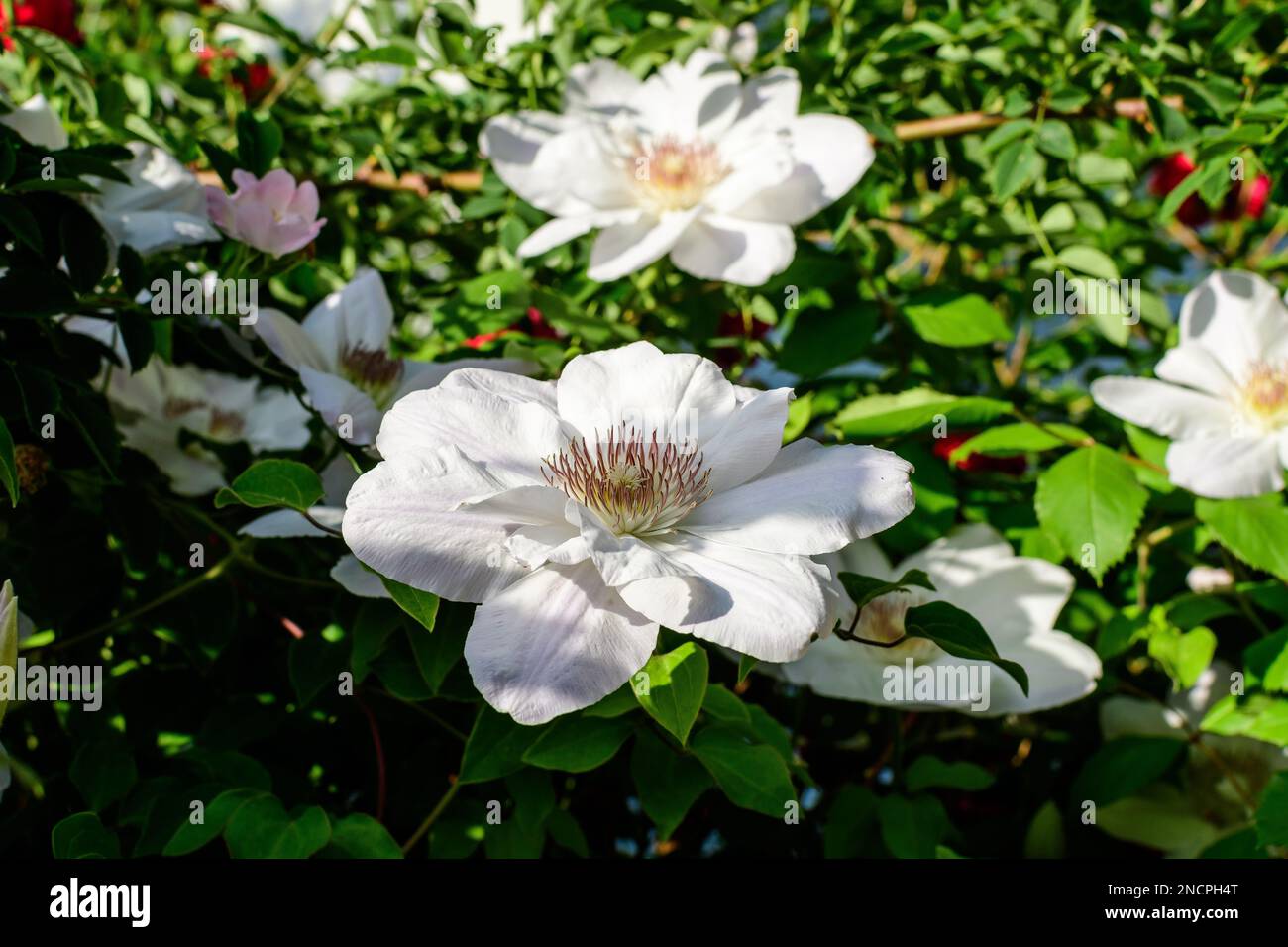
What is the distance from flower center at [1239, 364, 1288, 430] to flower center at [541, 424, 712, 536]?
567mm

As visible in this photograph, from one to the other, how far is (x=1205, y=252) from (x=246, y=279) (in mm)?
1480

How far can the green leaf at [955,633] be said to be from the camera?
2.12ft

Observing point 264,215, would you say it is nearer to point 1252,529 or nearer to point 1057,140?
point 1057,140

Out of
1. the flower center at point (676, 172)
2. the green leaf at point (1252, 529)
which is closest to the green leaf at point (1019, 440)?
the green leaf at point (1252, 529)

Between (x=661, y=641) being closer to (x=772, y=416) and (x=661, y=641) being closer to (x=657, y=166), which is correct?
(x=772, y=416)

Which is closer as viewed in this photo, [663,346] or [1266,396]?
[1266,396]

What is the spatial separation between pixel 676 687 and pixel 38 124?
0.70 m

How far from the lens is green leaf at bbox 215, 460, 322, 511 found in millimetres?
642

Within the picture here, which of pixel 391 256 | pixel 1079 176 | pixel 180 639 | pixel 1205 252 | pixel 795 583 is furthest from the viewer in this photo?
pixel 1205 252

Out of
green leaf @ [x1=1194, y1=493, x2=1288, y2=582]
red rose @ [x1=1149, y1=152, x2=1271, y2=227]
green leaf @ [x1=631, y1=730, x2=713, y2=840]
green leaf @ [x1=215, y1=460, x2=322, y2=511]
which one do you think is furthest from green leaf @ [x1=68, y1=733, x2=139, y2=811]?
red rose @ [x1=1149, y1=152, x2=1271, y2=227]

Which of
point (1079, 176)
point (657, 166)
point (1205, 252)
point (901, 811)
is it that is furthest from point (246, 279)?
point (1205, 252)

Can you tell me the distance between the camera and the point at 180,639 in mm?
870

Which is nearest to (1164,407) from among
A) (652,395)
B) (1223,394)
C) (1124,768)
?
(1223,394)

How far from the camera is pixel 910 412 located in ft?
3.19
